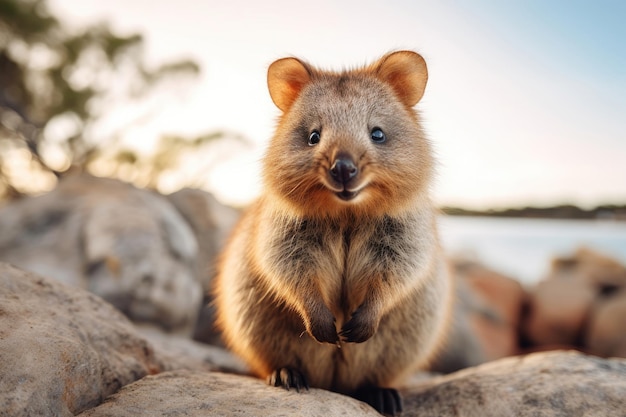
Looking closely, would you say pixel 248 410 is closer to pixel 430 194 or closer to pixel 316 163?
pixel 316 163

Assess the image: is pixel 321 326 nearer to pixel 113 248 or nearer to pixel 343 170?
pixel 343 170

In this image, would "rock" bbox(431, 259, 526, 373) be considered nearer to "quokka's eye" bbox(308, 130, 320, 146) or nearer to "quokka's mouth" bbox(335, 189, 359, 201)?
"quokka's eye" bbox(308, 130, 320, 146)

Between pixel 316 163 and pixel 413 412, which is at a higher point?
pixel 316 163

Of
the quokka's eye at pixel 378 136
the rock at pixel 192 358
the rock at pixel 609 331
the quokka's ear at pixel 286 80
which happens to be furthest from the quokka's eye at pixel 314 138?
the rock at pixel 609 331

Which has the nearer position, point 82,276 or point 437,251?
point 437,251

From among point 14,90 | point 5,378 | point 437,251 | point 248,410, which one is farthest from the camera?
point 14,90

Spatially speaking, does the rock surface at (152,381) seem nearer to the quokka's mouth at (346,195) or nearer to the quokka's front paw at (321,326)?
the quokka's front paw at (321,326)

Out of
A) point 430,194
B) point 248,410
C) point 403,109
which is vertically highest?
point 403,109

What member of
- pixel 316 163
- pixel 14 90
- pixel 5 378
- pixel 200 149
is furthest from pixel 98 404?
pixel 14 90
